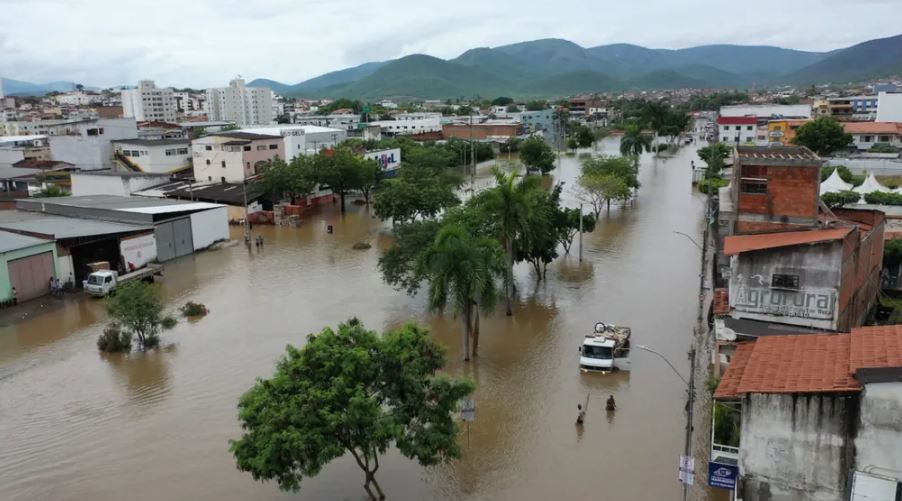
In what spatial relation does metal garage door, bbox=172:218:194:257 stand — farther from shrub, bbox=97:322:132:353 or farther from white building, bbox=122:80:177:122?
white building, bbox=122:80:177:122

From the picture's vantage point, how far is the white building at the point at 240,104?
140750mm

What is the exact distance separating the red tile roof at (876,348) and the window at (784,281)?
395cm

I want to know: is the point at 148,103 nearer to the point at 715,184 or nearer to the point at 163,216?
the point at 163,216

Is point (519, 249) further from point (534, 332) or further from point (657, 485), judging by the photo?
point (657, 485)

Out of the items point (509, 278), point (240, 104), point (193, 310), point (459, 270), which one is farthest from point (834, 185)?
point (240, 104)

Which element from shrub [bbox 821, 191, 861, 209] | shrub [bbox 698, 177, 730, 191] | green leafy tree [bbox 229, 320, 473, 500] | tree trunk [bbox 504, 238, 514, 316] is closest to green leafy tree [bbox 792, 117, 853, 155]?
shrub [bbox 698, 177, 730, 191]

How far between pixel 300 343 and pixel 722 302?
11936mm

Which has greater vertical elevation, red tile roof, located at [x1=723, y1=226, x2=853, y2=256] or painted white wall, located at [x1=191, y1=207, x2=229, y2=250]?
red tile roof, located at [x1=723, y1=226, x2=853, y2=256]

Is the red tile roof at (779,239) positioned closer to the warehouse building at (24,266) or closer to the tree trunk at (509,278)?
the tree trunk at (509,278)

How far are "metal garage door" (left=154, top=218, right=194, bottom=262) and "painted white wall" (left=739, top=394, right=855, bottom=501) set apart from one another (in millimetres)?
27304

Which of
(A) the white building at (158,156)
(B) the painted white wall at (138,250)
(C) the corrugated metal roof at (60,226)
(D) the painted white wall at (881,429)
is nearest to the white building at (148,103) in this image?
(A) the white building at (158,156)

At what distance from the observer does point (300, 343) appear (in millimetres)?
21203

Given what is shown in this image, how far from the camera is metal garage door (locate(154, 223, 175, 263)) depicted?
31.4 m

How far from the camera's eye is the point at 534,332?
870 inches
